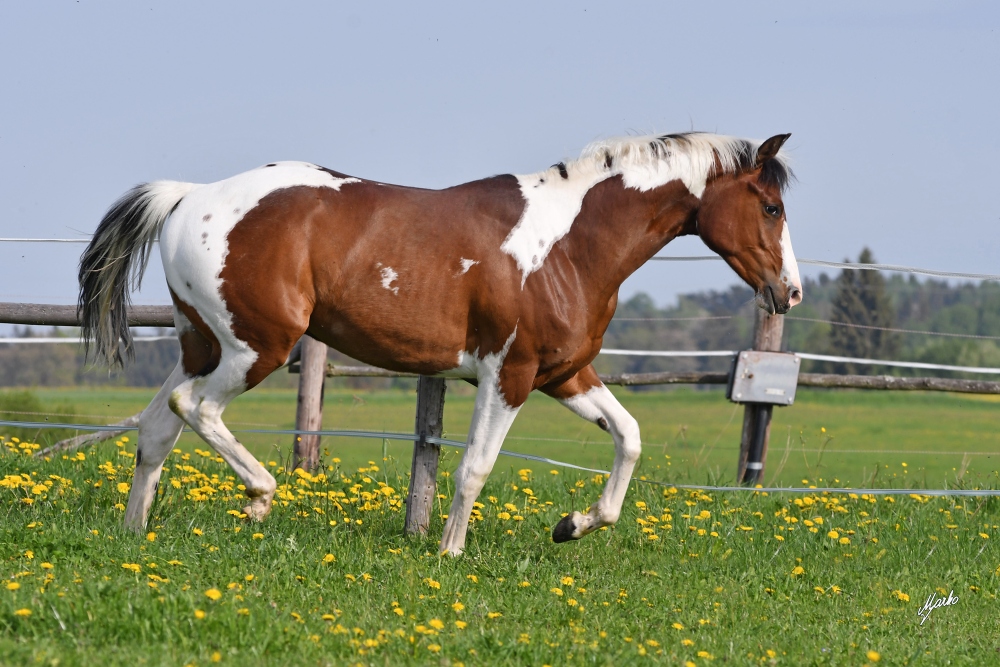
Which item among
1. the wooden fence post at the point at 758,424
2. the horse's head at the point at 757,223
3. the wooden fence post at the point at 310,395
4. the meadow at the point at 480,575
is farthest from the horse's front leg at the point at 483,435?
the wooden fence post at the point at 758,424

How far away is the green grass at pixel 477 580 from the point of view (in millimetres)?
3180

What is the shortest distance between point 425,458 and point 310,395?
7.29 feet

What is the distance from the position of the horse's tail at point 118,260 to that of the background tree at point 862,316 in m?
53.8

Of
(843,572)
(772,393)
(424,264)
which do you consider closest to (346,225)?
(424,264)

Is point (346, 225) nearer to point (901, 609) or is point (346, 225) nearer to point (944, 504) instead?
point (901, 609)

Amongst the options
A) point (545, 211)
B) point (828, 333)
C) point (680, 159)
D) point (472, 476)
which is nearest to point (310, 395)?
point (472, 476)

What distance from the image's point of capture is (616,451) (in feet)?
15.9

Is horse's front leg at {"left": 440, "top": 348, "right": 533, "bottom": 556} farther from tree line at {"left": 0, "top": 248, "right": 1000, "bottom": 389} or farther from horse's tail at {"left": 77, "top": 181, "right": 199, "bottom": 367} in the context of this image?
tree line at {"left": 0, "top": 248, "right": 1000, "bottom": 389}

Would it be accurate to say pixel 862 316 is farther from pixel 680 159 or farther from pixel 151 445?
pixel 151 445

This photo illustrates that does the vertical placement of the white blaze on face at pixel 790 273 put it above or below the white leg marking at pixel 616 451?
above

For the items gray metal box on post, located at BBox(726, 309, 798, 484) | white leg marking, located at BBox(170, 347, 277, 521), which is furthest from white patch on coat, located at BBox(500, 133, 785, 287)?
gray metal box on post, located at BBox(726, 309, 798, 484)

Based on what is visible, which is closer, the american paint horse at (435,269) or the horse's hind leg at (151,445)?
the american paint horse at (435,269)

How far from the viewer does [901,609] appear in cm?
434

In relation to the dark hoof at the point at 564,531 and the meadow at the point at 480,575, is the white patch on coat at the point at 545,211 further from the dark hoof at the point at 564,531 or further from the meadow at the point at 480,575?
the meadow at the point at 480,575
